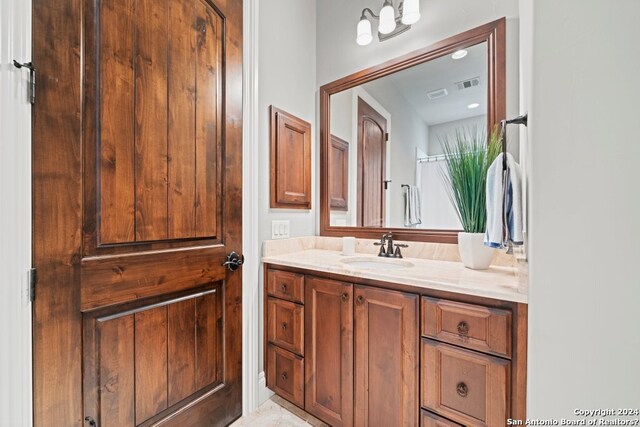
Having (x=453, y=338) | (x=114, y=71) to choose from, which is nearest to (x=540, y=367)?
Answer: (x=453, y=338)

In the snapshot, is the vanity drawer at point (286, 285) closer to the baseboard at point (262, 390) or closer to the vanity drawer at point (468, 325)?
the baseboard at point (262, 390)

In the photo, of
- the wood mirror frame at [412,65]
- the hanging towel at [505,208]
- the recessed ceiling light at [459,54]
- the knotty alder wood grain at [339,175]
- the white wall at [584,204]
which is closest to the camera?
the white wall at [584,204]

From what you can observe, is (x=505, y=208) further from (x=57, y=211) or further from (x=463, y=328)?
(x=57, y=211)

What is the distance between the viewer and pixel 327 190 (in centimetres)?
194

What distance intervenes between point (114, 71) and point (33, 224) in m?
0.57

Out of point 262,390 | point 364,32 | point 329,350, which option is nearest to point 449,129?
point 364,32

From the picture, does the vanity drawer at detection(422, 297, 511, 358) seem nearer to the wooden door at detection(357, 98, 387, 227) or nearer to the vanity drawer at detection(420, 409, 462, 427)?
the vanity drawer at detection(420, 409, 462, 427)

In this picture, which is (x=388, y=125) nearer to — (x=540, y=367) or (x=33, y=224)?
(x=540, y=367)

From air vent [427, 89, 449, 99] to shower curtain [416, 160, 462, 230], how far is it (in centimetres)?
39

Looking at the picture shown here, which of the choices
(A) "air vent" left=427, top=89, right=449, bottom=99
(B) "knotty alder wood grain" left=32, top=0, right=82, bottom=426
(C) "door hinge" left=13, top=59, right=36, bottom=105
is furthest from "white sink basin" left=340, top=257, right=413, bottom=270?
(C) "door hinge" left=13, top=59, right=36, bottom=105

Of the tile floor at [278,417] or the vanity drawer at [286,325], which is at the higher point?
the vanity drawer at [286,325]

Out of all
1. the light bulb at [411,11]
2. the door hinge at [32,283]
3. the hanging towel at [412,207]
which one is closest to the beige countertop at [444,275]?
the hanging towel at [412,207]

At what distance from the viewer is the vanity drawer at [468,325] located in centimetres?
85

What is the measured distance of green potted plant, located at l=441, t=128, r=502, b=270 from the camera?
120 centimetres
